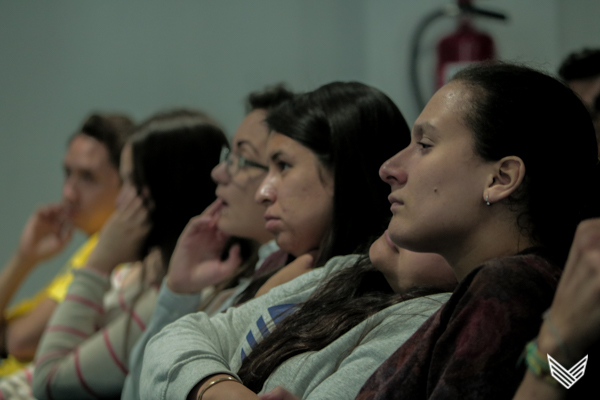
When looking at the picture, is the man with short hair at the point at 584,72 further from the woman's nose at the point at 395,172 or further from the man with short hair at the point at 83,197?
the man with short hair at the point at 83,197

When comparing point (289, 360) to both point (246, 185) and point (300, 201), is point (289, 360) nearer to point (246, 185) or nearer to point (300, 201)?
point (300, 201)

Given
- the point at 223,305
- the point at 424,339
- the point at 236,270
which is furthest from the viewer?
the point at 236,270

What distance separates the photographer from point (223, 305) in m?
1.49

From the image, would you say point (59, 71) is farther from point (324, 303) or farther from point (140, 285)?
point (324, 303)

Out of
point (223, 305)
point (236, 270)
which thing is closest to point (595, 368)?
point (223, 305)

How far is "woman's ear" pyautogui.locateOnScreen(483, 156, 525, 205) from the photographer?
30.2 inches

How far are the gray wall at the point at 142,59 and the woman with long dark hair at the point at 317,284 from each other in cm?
170

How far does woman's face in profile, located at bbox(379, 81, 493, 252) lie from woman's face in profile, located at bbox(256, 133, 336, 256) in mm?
444

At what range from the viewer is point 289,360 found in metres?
0.96

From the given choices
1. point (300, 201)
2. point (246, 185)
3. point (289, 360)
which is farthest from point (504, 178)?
point (246, 185)

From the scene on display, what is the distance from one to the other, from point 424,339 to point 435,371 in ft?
0.15

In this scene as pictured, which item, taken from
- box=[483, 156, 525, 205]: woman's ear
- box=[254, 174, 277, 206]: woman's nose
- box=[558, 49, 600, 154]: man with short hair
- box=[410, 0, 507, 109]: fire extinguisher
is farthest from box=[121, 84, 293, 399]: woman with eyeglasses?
box=[410, 0, 507, 109]: fire extinguisher

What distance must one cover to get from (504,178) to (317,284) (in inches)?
16.9

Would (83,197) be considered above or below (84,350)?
above
